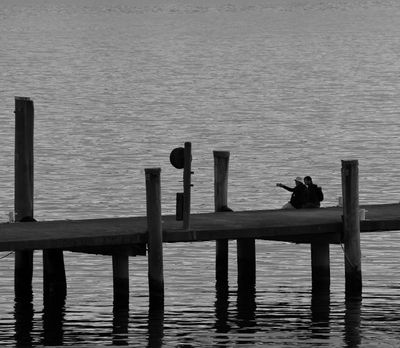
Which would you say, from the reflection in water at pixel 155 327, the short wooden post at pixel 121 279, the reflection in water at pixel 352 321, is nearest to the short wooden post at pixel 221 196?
the short wooden post at pixel 121 279

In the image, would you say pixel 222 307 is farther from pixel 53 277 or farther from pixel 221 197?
pixel 53 277

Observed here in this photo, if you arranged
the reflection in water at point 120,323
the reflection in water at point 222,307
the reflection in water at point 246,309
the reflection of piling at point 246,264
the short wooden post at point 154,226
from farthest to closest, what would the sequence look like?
the reflection of piling at point 246,264 → the reflection in water at point 246,309 → the reflection in water at point 222,307 → the short wooden post at point 154,226 → the reflection in water at point 120,323

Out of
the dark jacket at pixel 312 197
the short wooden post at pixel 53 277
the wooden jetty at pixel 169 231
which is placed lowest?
the short wooden post at pixel 53 277

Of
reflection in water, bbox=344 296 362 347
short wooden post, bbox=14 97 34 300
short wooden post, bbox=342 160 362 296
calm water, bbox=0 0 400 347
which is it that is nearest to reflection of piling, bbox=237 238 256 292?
calm water, bbox=0 0 400 347

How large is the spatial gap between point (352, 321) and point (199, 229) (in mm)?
3768

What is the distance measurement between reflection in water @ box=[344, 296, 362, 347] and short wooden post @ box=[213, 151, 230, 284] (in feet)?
11.8

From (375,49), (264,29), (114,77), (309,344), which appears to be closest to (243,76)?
(114,77)

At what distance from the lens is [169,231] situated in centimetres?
3619

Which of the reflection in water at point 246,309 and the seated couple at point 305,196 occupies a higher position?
the seated couple at point 305,196

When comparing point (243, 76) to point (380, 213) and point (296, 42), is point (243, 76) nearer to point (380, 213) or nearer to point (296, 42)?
point (296, 42)

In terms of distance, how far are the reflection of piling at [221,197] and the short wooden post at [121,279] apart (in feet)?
11.4

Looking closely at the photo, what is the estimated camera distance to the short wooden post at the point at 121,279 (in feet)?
122

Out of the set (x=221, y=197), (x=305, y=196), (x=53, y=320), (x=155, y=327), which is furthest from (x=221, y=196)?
(x=53, y=320)

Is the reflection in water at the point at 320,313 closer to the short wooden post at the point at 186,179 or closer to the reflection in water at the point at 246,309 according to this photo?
the reflection in water at the point at 246,309
